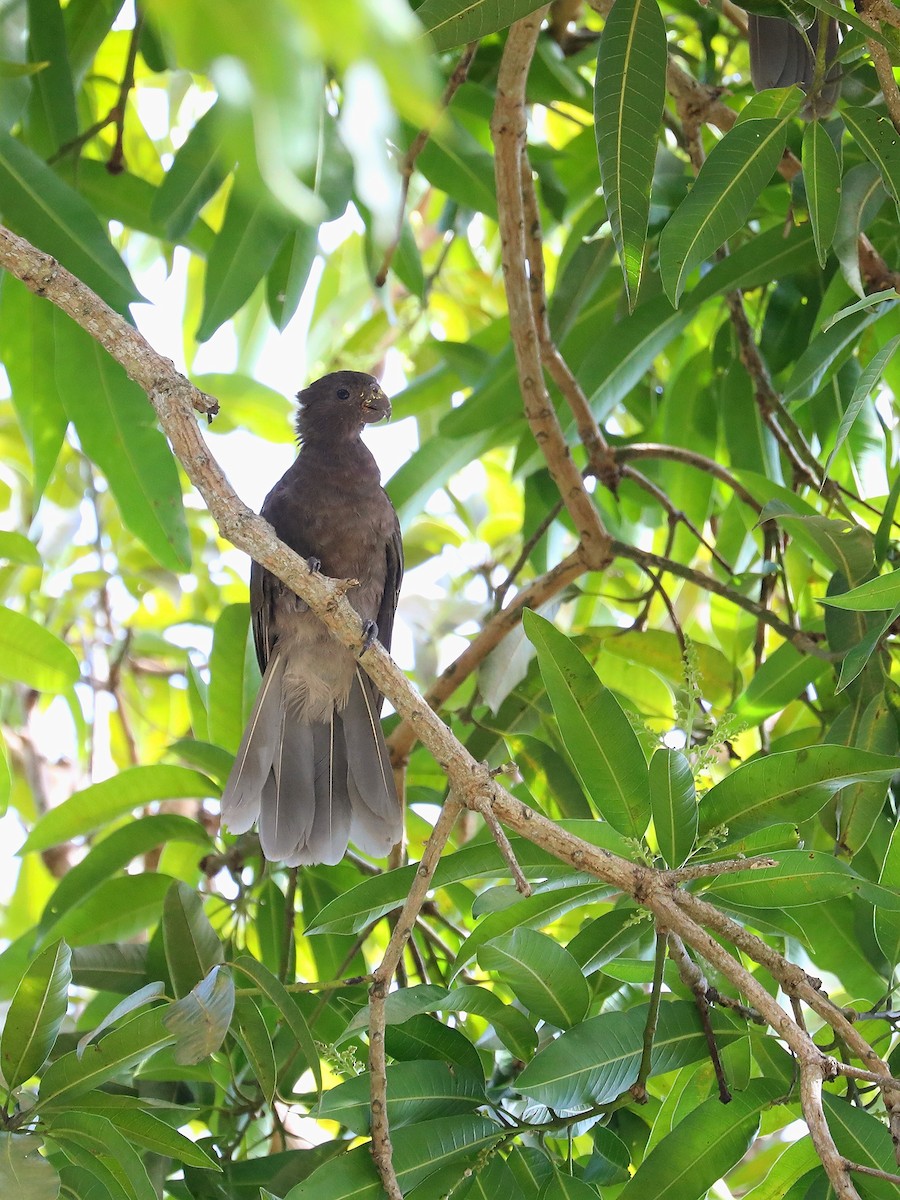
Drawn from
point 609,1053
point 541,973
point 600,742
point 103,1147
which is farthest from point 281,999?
point 600,742

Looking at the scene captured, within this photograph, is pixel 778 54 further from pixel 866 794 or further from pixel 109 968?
pixel 109 968

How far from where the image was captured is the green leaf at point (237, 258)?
2.96 metres

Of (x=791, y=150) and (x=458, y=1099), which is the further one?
(x=791, y=150)

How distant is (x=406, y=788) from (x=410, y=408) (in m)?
1.28

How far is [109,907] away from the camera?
275 cm

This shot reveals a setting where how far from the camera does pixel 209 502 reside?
1995 millimetres

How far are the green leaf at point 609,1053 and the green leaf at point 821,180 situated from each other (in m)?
1.39

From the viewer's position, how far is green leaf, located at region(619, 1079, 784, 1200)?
1844mm

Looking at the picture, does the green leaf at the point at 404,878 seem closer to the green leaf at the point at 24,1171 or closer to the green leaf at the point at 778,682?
the green leaf at the point at 24,1171

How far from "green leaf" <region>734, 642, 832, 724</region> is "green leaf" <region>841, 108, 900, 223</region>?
3.30 feet

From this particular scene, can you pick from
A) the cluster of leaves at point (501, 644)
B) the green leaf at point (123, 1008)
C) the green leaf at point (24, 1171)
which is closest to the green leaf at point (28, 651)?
the cluster of leaves at point (501, 644)

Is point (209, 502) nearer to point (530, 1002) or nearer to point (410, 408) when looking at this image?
point (530, 1002)

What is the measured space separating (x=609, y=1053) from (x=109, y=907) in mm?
1354

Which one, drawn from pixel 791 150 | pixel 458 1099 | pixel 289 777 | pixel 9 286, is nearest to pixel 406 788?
pixel 289 777
